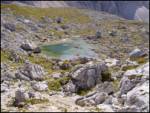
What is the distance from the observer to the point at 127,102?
2434 centimetres

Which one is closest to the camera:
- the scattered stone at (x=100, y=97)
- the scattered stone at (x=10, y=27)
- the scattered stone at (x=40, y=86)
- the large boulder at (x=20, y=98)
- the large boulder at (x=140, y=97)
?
the large boulder at (x=140, y=97)

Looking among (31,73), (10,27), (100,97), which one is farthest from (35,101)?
(10,27)

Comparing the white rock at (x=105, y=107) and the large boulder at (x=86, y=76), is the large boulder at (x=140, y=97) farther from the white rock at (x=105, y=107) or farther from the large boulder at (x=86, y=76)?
the large boulder at (x=86, y=76)

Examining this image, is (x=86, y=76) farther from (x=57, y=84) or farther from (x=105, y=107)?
(x=105, y=107)

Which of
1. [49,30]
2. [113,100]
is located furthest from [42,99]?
[49,30]

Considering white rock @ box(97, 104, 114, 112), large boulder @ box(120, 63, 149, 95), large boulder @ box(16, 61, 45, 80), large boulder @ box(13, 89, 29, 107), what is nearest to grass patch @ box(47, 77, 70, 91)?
large boulder @ box(16, 61, 45, 80)

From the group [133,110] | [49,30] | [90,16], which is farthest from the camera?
[90,16]

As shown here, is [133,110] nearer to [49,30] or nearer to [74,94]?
[74,94]

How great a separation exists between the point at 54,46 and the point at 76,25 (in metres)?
57.9

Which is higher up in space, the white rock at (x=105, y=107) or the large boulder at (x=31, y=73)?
the white rock at (x=105, y=107)

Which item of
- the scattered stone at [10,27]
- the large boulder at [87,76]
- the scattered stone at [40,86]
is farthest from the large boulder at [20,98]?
the scattered stone at [10,27]

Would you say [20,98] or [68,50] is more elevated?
[20,98]

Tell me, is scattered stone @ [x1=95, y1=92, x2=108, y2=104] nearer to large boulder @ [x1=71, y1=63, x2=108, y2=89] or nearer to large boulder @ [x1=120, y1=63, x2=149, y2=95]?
large boulder @ [x1=120, y1=63, x2=149, y2=95]

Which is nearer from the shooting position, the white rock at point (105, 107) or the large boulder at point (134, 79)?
the white rock at point (105, 107)
